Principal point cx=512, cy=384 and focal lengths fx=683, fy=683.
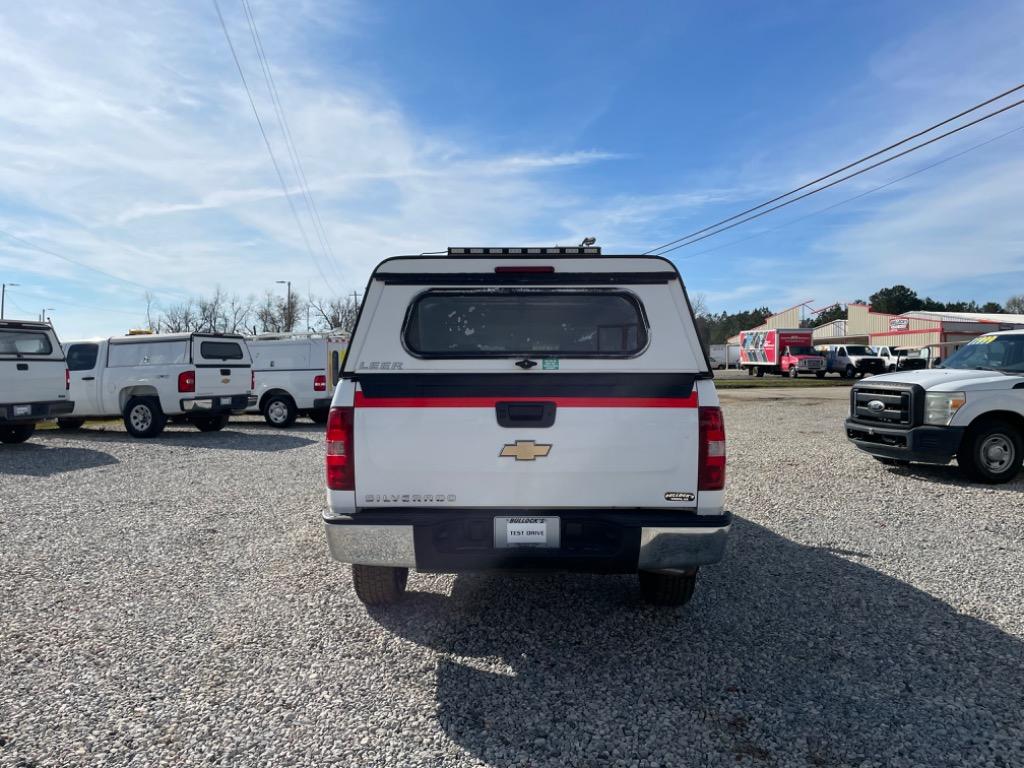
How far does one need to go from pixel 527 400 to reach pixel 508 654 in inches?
56.6

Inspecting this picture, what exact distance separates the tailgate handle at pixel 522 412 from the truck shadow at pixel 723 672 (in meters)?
1.30

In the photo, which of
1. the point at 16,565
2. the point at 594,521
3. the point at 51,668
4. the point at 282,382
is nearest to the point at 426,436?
the point at 594,521

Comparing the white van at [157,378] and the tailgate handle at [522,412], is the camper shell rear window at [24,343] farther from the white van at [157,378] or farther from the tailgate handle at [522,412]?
the tailgate handle at [522,412]

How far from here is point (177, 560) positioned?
17.9ft

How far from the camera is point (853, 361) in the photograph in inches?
1695

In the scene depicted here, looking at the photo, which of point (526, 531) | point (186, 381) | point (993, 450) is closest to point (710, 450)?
point (526, 531)

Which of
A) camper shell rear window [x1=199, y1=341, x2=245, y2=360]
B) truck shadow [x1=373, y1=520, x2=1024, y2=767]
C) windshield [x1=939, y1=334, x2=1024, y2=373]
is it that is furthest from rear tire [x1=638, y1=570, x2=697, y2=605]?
camper shell rear window [x1=199, y1=341, x2=245, y2=360]

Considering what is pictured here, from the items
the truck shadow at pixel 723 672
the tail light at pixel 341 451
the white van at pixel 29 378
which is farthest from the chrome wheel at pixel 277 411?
the tail light at pixel 341 451

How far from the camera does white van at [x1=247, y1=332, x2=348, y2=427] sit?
15461 mm

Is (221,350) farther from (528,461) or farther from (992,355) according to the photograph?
(992,355)

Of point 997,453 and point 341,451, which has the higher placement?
point 341,451

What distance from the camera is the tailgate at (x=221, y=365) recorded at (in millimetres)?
13258

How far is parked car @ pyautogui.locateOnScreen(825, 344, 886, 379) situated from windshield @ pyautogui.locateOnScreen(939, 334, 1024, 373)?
119ft

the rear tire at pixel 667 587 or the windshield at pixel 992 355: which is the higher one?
the windshield at pixel 992 355
